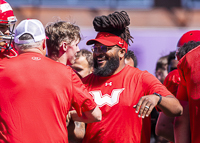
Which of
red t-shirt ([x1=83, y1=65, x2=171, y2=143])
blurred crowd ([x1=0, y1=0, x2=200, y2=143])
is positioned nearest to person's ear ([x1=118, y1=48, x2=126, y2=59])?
blurred crowd ([x1=0, y1=0, x2=200, y2=143])

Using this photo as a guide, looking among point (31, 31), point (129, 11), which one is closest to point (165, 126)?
point (31, 31)

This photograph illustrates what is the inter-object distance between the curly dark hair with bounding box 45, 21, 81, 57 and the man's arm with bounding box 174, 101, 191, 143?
52.2 inches

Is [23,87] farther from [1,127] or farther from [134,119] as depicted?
[134,119]

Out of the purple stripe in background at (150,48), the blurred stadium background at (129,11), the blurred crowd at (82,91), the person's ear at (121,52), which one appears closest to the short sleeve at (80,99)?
the blurred crowd at (82,91)

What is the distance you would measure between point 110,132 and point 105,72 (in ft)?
2.26

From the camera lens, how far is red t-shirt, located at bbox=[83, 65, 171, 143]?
133 inches

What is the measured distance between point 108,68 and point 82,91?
79 centimetres

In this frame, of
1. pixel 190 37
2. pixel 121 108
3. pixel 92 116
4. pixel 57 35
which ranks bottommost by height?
pixel 121 108

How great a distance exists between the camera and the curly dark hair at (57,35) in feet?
11.1

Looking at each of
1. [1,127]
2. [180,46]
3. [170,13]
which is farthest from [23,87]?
[170,13]

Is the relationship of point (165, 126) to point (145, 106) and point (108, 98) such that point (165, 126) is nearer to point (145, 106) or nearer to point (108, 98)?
point (108, 98)

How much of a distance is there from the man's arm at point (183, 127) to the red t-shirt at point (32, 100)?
3.41 ft

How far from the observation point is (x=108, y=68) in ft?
A: 12.1

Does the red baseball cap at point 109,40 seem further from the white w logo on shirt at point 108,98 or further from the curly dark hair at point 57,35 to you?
the white w logo on shirt at point 108,98
